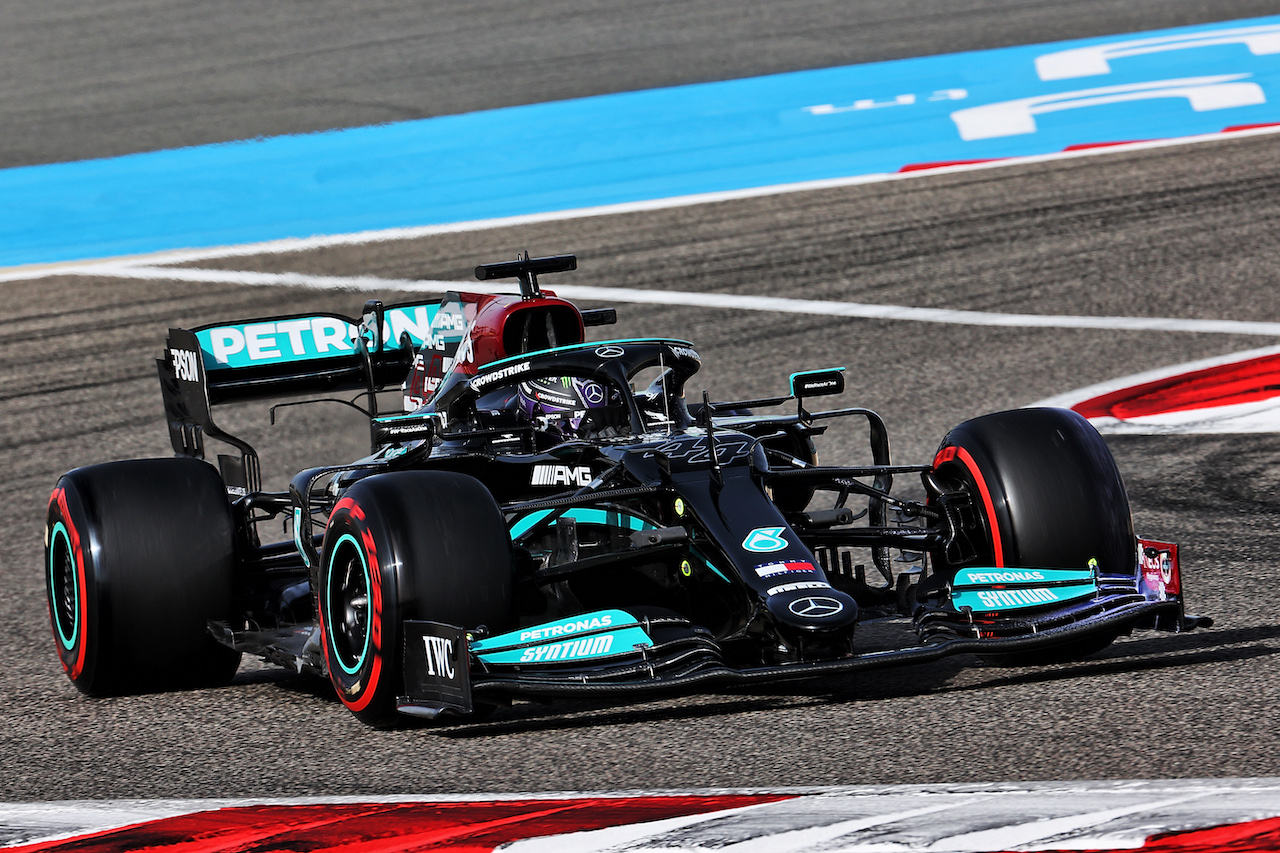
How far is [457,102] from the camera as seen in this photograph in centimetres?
1953

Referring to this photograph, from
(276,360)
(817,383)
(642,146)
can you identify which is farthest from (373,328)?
(642,146)

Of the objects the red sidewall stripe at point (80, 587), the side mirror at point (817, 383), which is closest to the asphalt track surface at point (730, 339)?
the red sidewall stripe at point (80, 587)

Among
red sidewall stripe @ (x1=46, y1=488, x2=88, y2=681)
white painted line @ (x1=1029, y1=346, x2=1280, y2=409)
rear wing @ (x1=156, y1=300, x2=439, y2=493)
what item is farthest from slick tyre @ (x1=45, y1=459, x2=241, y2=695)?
white painted line @ (x1=1029, y1=346, x2=1280, y2=409)

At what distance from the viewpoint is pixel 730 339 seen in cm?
1391

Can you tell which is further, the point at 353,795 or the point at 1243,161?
the point at 1243,161

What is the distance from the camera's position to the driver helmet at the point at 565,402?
6867mm

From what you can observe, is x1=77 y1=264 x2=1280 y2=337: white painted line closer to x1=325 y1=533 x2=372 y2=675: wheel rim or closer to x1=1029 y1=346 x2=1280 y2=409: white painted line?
x1=1029 y1=346 x2=1280 y2=409: white painted line

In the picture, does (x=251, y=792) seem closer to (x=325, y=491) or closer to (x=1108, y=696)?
(x=325, y=491)

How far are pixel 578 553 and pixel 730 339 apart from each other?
306 inches

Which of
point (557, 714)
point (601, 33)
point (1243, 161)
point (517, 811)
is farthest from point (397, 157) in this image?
point (517, 811)

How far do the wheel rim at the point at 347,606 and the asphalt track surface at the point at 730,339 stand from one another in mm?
270

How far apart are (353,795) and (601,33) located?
1827cm

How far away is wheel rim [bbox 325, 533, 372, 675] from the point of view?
5.77 meters

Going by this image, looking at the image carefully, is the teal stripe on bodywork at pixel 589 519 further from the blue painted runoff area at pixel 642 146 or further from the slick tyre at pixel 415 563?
the blue painted runoff area at pixel 642 146
